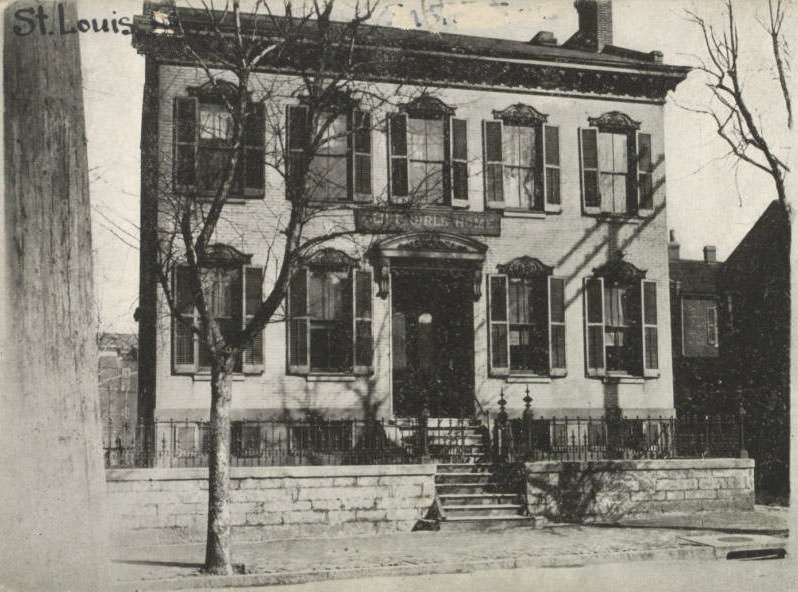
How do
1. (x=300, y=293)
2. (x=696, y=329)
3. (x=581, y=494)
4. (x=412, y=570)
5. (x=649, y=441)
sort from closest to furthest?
1. (x=412, y=570)
2. (x=581, y=494)
3. (x=649, y=441)
4. (x=300, y=293)
5. (x=696, y=329)

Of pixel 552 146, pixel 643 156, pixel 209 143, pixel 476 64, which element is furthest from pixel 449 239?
pixel 209 143

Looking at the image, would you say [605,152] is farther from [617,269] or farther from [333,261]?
[333,261]

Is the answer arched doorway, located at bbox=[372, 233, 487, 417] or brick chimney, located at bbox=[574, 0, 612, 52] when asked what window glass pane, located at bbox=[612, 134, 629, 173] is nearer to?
brick chimney, located at bbox=[574, 0, 612, 52]

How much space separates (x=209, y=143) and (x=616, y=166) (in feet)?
28.2

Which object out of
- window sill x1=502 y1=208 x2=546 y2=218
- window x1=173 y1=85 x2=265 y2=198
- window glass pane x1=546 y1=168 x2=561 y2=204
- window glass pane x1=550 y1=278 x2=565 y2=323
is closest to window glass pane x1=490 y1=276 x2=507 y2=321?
window glass pane x1=550 y1=278 x2=565 y2=323

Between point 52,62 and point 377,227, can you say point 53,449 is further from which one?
point 377,227

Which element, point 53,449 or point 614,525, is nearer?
point 53,449

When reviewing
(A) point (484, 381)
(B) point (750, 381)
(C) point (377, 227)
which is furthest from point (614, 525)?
(B) point (750, 381)

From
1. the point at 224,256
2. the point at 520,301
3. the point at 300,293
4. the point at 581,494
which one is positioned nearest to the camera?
the point at 581,494

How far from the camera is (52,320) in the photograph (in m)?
5.86

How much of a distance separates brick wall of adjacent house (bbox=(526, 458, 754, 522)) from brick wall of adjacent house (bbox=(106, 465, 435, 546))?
6.73 feet

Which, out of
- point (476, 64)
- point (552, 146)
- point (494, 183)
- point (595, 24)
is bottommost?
point (494, 183)

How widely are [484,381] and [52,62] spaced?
1312 centimetres

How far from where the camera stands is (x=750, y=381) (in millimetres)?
23516
